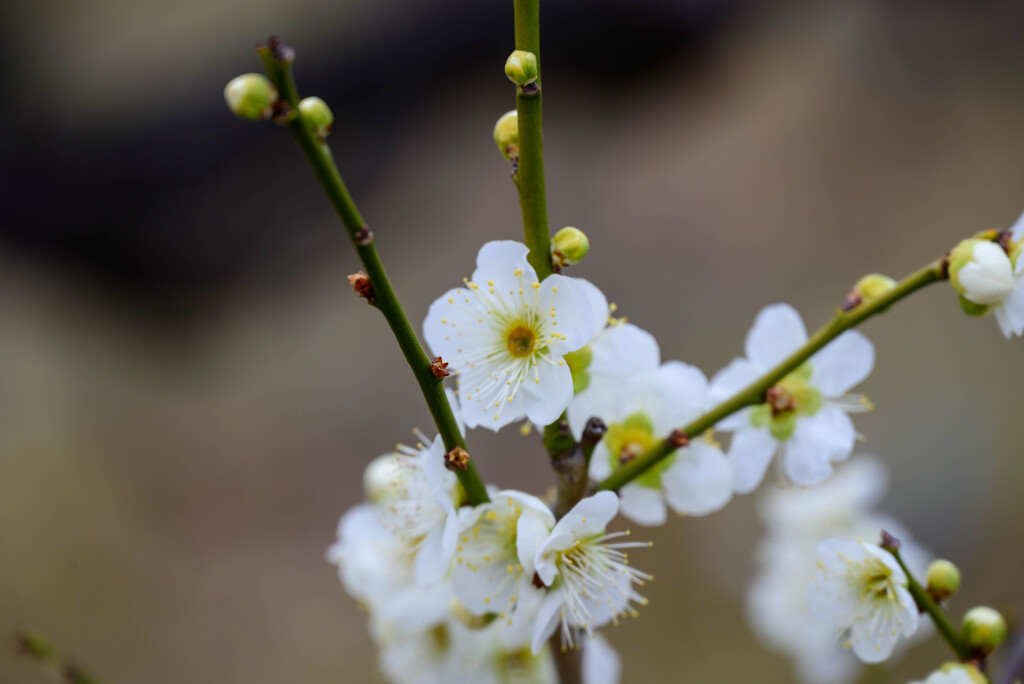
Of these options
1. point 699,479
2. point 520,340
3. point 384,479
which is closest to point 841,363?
point 699,479

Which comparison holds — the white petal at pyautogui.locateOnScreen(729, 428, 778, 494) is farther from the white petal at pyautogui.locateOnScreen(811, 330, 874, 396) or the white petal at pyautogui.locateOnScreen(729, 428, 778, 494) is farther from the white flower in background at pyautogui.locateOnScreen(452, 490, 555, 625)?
the white flower in background at pyautogui.locateOnScreen(452, 490, 555, 625)

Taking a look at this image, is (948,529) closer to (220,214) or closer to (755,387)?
(755,387)

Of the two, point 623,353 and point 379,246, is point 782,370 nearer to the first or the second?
point 623,353

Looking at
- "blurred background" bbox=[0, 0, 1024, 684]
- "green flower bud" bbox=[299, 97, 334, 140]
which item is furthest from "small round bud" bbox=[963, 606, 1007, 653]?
"blurred background" bbox=[0, 0, 1024, 684]

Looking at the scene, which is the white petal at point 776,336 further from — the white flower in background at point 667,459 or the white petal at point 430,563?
the white petal at point 430,563

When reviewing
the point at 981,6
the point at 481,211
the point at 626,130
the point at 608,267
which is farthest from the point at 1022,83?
the point at 481,211
